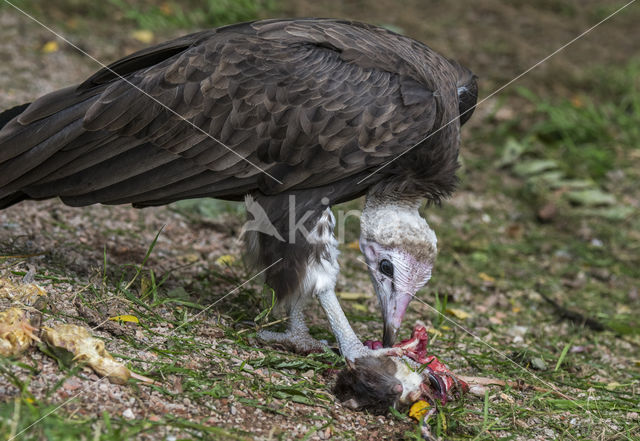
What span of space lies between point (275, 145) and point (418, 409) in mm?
1511

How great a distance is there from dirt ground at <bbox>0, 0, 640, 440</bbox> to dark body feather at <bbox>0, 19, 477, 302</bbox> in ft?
1.77

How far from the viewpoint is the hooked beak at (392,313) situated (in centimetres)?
384

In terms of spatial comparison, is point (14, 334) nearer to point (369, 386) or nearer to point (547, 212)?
point (369, 386)

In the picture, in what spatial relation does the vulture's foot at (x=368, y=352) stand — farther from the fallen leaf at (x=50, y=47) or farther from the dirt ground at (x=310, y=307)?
the fallen leaf at (x=50, y=47)

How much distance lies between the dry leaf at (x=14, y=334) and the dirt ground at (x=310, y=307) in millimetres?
64

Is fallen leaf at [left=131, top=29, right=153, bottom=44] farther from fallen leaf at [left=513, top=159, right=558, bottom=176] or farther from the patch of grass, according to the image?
fallen leaf at [left=513, top=159, right=558, bottom=176]

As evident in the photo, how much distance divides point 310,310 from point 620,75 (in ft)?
19.9

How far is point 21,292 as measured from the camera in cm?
351

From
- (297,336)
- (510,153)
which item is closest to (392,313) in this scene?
(297,336)

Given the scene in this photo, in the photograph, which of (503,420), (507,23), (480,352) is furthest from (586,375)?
(507,23)

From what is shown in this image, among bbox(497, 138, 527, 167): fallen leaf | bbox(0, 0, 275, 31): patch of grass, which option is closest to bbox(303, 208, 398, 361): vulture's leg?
bbox(497, 138, 527, 167): fallen leaf

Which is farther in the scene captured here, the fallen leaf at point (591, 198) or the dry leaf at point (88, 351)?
the fallen leaf at point (591, 198)

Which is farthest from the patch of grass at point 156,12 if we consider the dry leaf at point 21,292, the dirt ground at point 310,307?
the dry leaf at point 21,292

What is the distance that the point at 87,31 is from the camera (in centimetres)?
845
